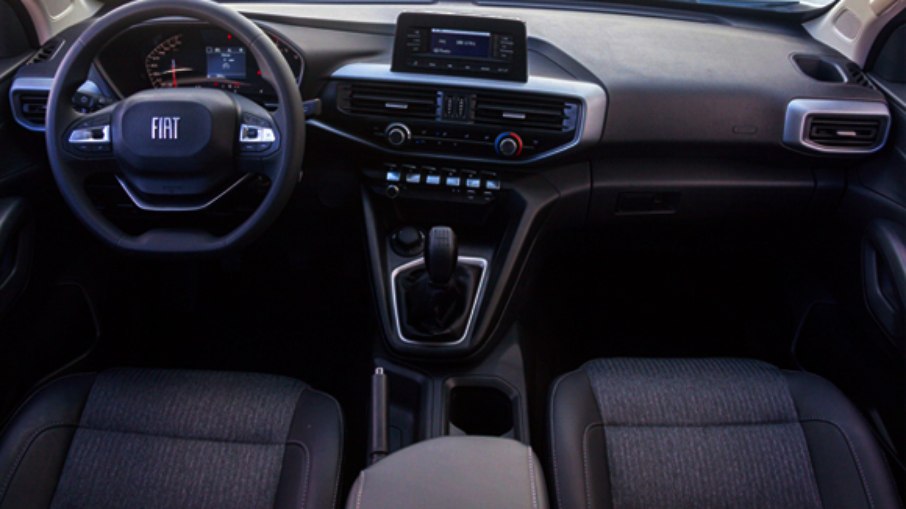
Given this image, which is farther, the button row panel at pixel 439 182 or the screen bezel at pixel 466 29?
the button row panel at pixel 439 182

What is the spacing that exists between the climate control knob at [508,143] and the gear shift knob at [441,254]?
0.29m

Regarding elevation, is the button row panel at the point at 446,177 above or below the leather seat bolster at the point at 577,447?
above

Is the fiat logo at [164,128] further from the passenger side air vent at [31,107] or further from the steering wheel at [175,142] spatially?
the passenger side air vent at [31,107]

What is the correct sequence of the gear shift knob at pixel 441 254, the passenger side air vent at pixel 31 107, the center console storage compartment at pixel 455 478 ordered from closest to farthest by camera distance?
the center console storage compartment at pixel 455 478 < the gear shift knob at pixel 441 254 < the passenger side air vent at pixel 31 107

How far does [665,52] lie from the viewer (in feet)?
6.36

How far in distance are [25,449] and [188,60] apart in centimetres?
100

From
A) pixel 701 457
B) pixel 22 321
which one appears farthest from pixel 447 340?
pixel 22 321

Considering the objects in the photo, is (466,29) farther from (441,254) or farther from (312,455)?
(312,455)

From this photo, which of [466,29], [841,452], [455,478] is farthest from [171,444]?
[841,452]

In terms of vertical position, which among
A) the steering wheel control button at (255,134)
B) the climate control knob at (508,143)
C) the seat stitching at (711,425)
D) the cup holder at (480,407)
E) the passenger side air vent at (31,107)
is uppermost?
the steering wheel control button at (255,134)

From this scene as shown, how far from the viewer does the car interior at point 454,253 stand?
1.45 m

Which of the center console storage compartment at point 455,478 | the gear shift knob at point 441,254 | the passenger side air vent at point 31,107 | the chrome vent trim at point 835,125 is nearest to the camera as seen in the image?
the center console storage compartment at point 455,478

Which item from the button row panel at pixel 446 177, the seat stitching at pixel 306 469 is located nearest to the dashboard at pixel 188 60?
the button row panel at pixel 446 177

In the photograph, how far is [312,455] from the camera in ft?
4.70
